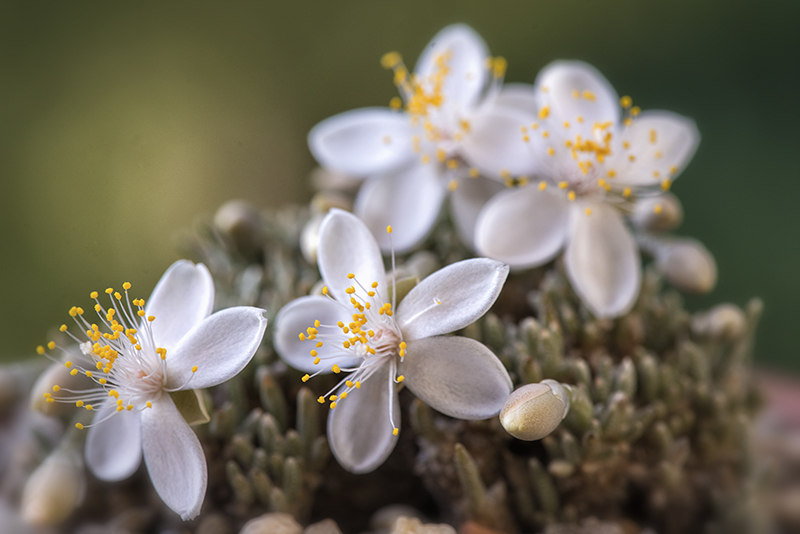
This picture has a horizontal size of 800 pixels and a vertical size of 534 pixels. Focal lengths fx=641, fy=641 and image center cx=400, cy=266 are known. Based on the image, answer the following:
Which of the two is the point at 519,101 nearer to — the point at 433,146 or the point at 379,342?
the point at 433,146

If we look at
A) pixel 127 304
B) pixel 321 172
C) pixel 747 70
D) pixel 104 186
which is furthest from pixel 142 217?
pixel 747 70

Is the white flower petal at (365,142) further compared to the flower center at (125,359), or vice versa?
the white flower petal at (365,142)

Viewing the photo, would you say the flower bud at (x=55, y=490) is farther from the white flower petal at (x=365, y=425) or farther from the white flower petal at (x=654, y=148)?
the white flower petal at (x=654, y=148)

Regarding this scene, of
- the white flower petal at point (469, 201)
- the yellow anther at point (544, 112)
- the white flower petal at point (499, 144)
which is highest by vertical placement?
the yellow anther at point (544, 112)

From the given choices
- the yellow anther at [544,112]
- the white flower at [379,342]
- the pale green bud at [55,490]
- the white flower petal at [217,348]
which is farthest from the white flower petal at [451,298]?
the pale green bud at [55,490]

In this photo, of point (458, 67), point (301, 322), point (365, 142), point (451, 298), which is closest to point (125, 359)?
point (301, 322)

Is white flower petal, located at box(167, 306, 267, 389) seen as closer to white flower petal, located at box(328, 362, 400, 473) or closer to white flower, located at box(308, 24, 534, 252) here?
white flower petal, located at box(328, 362, 400, 473)

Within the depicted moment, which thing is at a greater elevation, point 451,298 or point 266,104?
point 266,104
